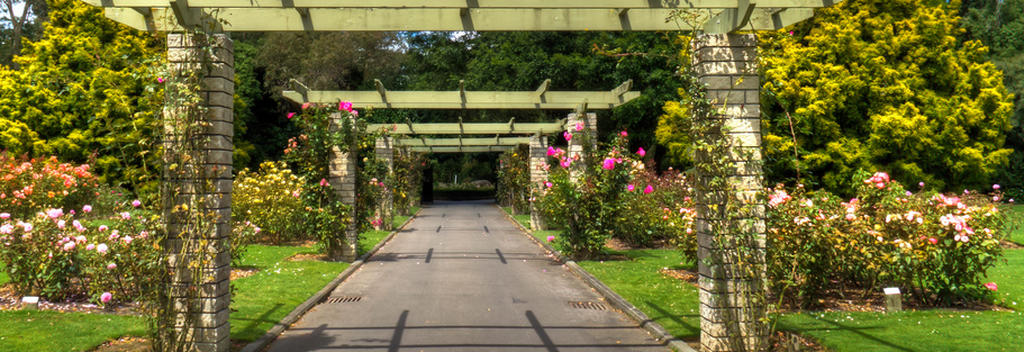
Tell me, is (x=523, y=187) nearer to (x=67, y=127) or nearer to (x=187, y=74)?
(x=67, y=127)

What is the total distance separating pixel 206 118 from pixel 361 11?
1594mm

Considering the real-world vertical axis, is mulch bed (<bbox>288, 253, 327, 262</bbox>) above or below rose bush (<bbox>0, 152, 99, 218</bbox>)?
below

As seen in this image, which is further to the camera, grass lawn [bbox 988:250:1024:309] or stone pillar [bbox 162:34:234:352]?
grass lawn [bbox 988:250:1024:309]

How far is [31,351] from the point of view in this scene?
4918mm

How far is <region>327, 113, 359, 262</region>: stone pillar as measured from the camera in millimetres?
11688

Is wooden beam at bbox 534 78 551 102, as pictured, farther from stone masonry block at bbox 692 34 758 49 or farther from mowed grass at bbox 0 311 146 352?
mowed grass at bbox 0 311 146 352

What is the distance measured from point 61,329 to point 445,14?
4464 millimetres

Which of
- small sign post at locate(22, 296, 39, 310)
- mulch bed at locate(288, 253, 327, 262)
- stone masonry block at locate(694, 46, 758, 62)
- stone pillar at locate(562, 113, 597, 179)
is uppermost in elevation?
stone masonry block at locate(694, 46, 758, 62)

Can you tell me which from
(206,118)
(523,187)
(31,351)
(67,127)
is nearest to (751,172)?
(206,118)

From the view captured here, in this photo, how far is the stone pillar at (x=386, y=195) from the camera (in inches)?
700

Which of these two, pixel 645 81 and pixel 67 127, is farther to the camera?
pixel 645 81

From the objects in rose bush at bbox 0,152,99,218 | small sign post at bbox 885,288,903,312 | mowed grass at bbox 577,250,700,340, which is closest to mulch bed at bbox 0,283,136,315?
rose bush at bbox 0,152,99,218

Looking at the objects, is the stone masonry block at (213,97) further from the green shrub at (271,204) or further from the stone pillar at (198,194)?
the green shrub at (271,204)

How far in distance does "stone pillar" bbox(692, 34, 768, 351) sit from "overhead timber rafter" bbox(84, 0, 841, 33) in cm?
29
